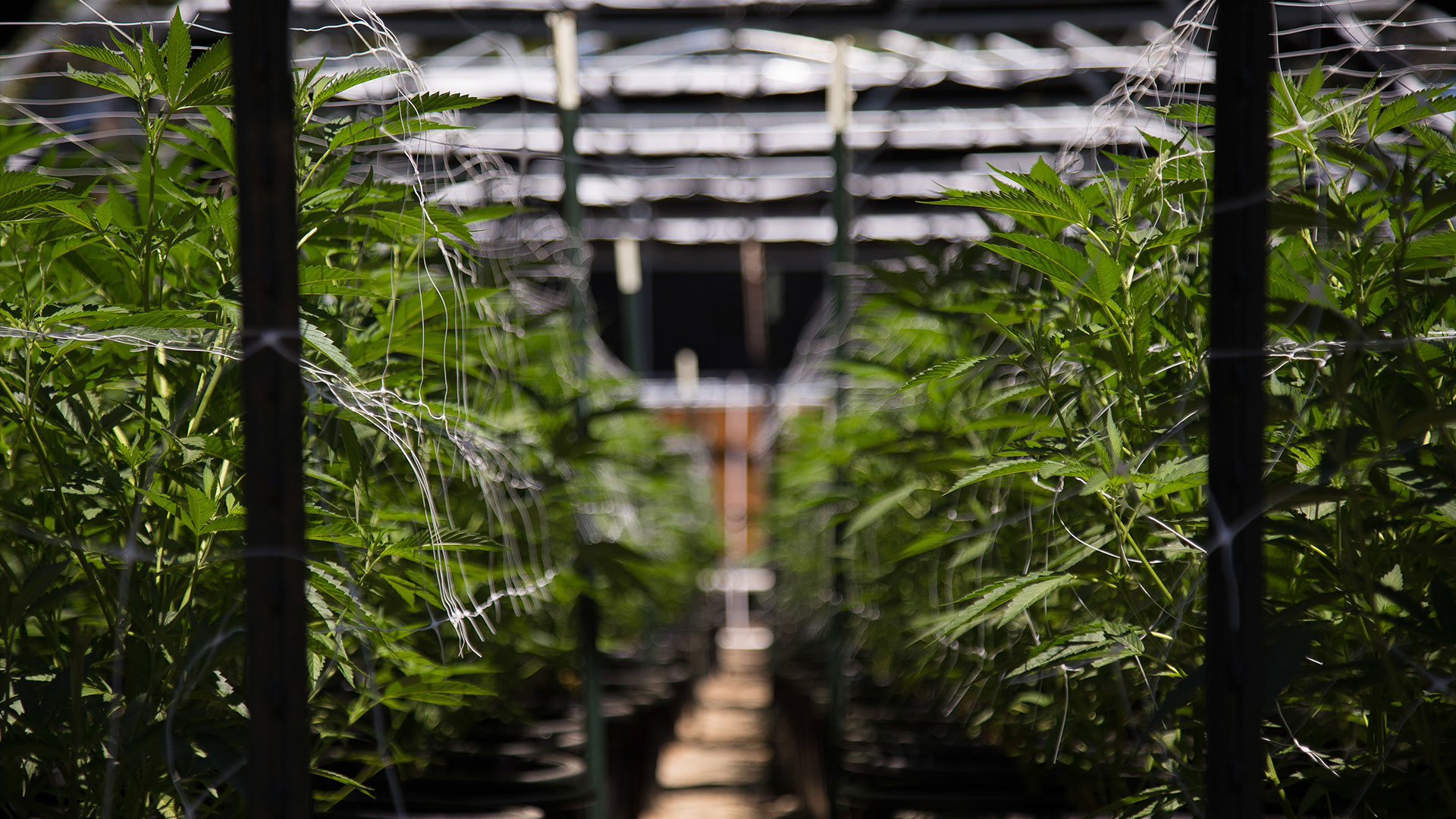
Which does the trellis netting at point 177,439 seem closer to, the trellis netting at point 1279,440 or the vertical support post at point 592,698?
the trellis netting at point 1279,440

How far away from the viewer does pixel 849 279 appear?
3016 mm

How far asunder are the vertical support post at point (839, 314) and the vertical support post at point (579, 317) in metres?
0.56

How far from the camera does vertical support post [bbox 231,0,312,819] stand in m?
0.72

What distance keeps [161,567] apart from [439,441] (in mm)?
267

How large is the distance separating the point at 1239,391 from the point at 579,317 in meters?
2.07

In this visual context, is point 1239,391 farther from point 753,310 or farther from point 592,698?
point 753,310

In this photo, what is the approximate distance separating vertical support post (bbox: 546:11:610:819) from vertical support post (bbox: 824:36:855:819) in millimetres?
555

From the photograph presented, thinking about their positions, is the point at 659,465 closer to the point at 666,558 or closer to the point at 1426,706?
the point at 666,558

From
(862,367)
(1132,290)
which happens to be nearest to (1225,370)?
(1132,290)

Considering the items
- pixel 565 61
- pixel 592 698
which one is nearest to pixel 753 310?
pixel 565 61

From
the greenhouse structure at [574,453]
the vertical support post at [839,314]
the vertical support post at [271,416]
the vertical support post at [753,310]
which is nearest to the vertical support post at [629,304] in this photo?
the vertical support post at [839,314]

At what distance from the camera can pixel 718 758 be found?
5.39 metres

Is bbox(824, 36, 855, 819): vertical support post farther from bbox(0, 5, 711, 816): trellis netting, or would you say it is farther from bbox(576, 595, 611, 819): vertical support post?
bbox(0, 5, 711, 816): trellis netting

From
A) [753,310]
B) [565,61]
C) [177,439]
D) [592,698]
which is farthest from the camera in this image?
[753,310]
